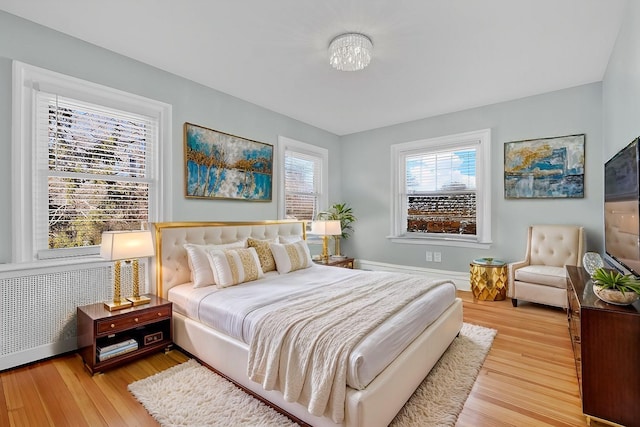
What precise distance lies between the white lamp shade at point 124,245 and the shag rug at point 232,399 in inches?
37.7

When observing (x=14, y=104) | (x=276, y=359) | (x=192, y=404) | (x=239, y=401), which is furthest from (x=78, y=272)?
(x=276, y=359)

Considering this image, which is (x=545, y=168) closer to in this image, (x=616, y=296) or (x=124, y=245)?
(x=616, y=296)

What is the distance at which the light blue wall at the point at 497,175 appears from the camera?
359 cm

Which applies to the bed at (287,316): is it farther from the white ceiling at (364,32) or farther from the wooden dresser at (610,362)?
the white ceiling at (364,32)

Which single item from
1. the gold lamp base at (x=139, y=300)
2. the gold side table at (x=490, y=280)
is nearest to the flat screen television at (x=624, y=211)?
the gold side table at (x=490, y=280)

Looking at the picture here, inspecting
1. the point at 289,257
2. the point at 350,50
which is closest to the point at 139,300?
the point at 289,257

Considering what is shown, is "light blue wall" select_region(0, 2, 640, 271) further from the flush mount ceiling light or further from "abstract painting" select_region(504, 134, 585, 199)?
the flush mount ceiling light

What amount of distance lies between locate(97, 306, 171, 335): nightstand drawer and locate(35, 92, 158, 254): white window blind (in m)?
0.83

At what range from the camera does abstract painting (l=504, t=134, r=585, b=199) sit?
3654 mm

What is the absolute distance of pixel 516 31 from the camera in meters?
2.49

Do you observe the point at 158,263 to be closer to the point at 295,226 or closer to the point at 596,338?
the point at 295,226

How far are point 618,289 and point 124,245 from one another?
338 centimetres

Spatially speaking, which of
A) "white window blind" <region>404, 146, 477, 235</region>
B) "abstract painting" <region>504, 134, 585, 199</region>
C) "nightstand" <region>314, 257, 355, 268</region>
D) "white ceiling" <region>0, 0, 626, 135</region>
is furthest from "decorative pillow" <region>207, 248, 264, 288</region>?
"abstract painting" <region>504, 134, 585, 199</region>

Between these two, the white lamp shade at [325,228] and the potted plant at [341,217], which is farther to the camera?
the potted plant at [341,217]
